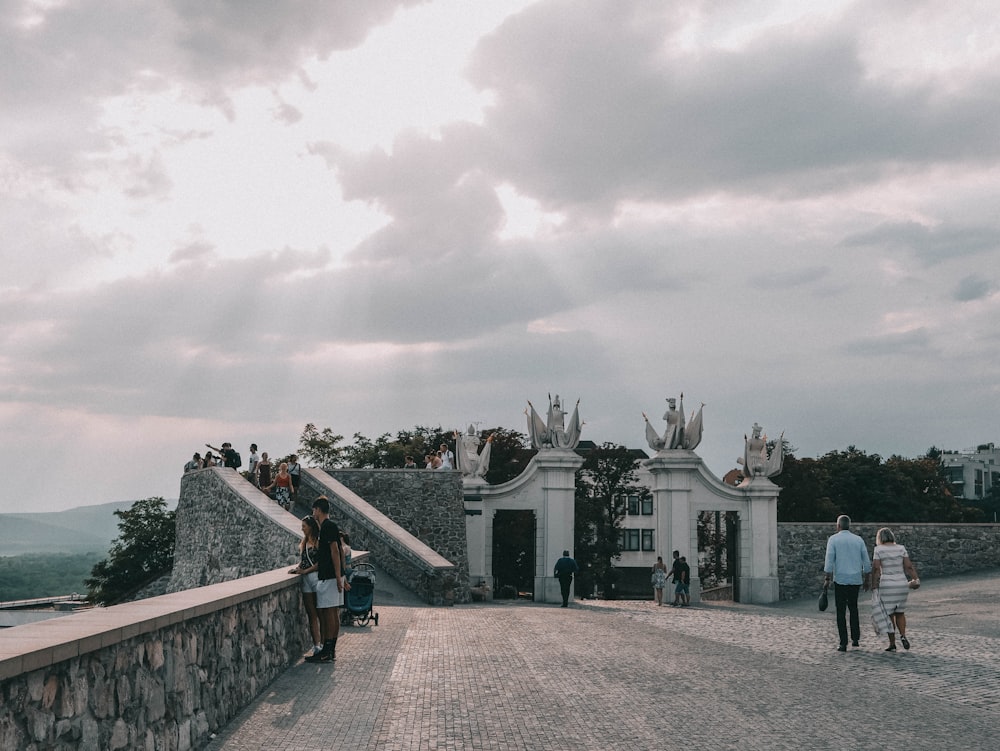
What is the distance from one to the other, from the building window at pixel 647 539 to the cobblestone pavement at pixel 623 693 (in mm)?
69586

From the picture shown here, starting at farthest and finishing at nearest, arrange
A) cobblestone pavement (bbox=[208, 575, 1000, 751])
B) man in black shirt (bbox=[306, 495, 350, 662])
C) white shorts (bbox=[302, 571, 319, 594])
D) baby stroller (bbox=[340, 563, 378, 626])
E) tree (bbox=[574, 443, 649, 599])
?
tree (bbox=[574, 443, 649, 599]) → baby stroller (bbox=[340, 563, 378, 626]) → white shorts (bbox=[302, 571, 319, 594]) → man in black shirt (bbox=[306, 495, 350, 662]) → cobblestone pavement (bbox=[208, 575, 1000, 751])

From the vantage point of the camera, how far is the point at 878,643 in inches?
554

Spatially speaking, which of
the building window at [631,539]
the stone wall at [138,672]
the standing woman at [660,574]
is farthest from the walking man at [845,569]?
the building window at [631,539]

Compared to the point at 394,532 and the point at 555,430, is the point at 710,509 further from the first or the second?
the point at 394,532

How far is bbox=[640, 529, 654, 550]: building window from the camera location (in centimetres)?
8431

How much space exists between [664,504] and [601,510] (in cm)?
2568

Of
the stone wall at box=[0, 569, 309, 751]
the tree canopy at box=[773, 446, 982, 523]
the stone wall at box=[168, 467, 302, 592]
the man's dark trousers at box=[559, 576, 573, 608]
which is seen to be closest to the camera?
the stone wall at box=[0, 569, 309, 751]

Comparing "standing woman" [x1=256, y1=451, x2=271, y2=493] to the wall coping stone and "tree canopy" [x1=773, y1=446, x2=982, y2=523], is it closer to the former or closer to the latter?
the wall coping stone

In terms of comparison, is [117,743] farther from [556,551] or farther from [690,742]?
[556,551]

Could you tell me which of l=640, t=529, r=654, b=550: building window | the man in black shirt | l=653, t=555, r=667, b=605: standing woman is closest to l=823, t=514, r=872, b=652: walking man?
the man in black shirt

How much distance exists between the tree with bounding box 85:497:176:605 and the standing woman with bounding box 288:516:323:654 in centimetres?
5102

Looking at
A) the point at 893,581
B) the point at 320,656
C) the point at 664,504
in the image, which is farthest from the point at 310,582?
the point at 664,504

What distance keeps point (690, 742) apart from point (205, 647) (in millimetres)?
3607

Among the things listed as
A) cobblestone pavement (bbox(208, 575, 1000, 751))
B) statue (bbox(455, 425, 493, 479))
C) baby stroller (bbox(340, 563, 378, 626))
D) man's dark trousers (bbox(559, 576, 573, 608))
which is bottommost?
man's dark trousers (bbox(559, 576, 573, 608))
